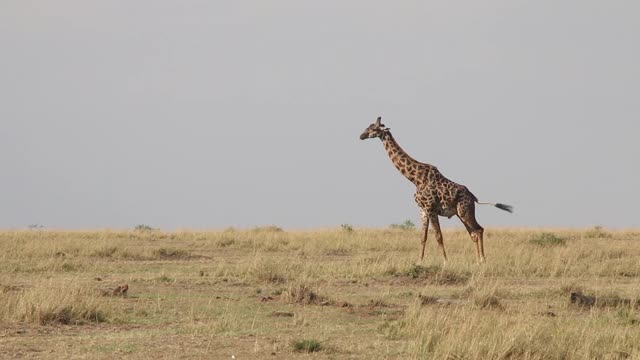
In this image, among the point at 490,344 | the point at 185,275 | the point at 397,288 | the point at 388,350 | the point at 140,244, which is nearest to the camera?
the point at 490,344

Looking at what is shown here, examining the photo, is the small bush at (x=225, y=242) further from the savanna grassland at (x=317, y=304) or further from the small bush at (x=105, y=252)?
the small bush at (x=105, y=252)

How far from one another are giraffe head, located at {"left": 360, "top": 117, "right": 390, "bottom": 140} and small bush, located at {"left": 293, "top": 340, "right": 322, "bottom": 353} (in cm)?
1249

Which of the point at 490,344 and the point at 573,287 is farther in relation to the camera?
the point at 573,287

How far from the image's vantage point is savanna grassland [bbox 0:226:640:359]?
9.19 meters

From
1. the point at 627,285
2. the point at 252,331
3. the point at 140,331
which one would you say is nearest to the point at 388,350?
the point at 252,331

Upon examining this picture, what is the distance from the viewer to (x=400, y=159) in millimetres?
21375

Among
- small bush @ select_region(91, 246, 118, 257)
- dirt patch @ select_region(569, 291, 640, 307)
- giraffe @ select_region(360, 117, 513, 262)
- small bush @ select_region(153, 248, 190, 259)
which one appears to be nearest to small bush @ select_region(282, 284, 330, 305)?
dirt patch @ select_region(569, 291, 640, 307)

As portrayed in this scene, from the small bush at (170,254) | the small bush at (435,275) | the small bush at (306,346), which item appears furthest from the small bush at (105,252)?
the small bush at (306,346)

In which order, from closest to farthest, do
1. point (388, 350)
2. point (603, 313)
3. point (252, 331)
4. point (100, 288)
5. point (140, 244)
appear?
point (388, 350)
point (252, 331)
point (603, 313)
point (100, 288)
point (140, 244)

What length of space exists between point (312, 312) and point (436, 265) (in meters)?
5.86

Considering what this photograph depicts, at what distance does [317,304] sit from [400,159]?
886cm

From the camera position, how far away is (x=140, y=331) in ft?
34.7

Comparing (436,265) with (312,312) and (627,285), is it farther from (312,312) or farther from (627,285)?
(312,312)

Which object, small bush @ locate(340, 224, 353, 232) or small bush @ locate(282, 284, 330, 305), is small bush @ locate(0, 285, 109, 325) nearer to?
small bush @ locate(282, 284, 330, 305)
